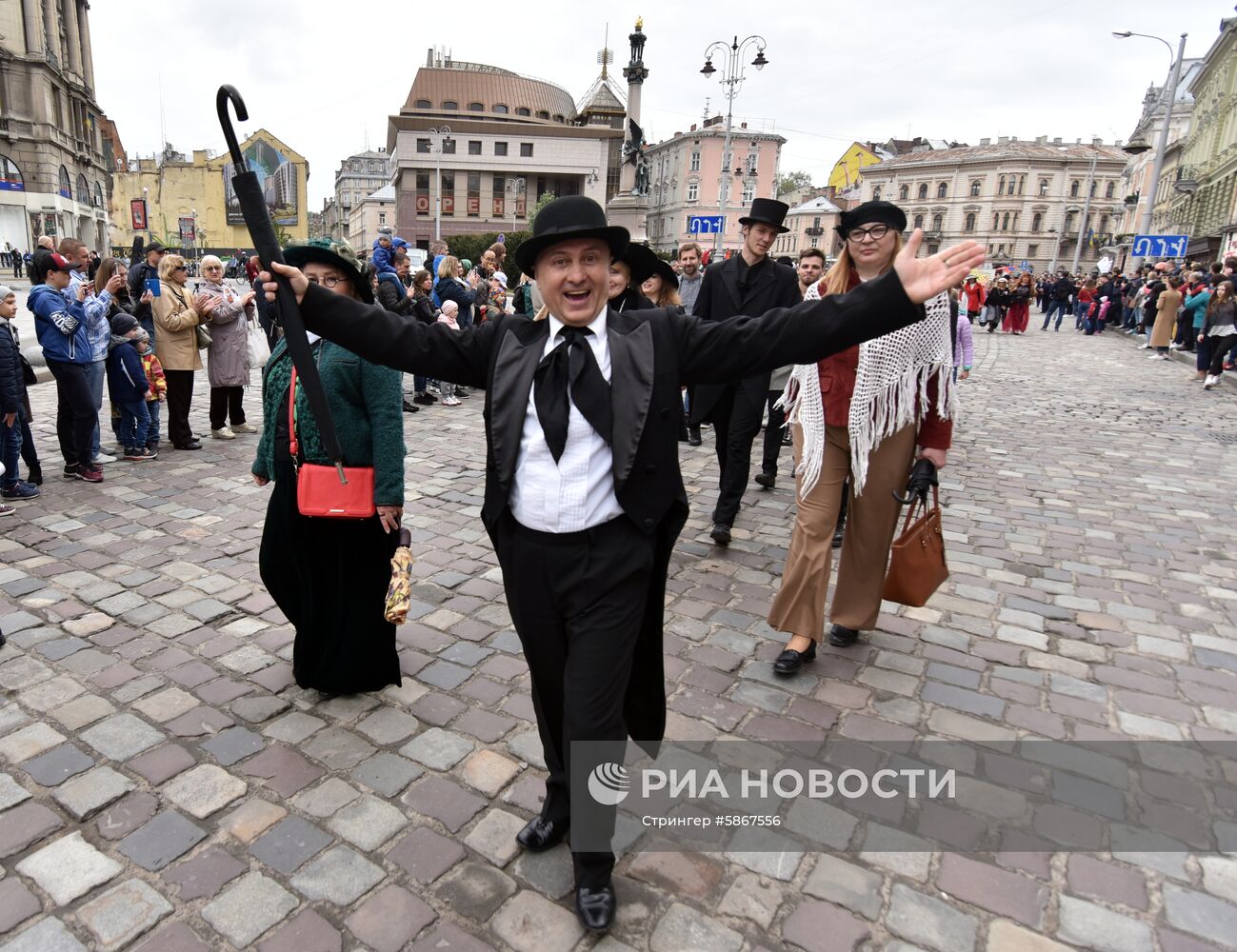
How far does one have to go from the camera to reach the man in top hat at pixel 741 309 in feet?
18.5

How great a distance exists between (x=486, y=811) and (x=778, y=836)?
104 cm

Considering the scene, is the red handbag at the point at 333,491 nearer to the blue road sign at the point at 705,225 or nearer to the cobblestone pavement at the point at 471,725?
the cobblestone pavement at the point at 471,725

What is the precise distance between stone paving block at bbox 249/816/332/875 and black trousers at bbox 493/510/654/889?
0.92 meters

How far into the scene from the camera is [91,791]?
286 centimetres

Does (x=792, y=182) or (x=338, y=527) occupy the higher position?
(x=792, y=182)

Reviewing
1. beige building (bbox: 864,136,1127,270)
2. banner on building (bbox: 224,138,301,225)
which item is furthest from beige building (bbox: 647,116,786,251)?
banner on building (bbox: 224,138,301,225)

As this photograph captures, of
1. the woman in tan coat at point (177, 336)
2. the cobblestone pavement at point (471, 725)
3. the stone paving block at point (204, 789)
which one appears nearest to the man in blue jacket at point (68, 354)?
the cobblestone pavement at point (471, 725)

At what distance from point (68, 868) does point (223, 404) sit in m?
7.00

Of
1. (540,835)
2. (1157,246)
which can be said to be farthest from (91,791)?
(1157,246)

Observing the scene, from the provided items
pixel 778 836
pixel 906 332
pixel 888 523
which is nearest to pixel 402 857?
pixel 778 836

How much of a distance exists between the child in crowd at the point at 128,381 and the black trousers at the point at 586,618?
260 inches

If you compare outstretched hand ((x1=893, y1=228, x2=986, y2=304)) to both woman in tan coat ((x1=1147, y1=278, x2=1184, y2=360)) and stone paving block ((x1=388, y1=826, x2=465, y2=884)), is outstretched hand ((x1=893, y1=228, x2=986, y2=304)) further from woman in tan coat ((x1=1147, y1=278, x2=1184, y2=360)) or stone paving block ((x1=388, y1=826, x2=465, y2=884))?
woman in tan coat ((x1=1147, y1=278, x2=1184, y2=360))

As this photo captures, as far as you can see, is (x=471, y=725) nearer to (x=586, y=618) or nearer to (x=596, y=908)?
(x=596, y=908)

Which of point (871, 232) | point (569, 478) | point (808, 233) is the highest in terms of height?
point (808, 233)
